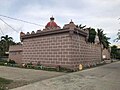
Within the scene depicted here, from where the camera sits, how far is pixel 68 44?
66.1 feet

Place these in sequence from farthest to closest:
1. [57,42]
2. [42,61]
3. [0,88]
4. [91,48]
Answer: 1. [91,48]
2. [42,61]
3. [57,42]
4. [0,88]

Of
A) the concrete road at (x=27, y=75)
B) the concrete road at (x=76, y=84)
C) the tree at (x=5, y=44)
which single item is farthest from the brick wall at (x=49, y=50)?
the tree at (x=5, y=44)

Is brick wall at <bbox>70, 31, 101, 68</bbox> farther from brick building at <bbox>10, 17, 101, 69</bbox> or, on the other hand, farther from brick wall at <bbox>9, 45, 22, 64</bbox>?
brick wall at <bbox>9, 45, 22, 64</bbox>

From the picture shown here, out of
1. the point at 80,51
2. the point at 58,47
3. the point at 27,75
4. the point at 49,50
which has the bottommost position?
the point at 27,75

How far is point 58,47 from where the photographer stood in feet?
68.8

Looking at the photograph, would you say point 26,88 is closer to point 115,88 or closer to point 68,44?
point 115,88

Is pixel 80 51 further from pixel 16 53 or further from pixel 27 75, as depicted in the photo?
pixel 16 53

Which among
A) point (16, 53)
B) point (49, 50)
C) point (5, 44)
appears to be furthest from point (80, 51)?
point (5, 44)

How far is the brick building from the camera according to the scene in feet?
66.2

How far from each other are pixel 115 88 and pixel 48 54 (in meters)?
12.9

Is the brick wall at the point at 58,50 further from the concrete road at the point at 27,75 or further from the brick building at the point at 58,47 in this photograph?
the concrete road at the point at 27,75

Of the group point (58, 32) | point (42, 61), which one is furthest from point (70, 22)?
point (42, 61)

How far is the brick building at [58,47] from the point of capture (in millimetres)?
20172

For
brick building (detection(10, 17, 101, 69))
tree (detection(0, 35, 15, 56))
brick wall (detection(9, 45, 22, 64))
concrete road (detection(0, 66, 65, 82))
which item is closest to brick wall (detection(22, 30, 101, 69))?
brick building (detection(10, 17, 101, 69))
